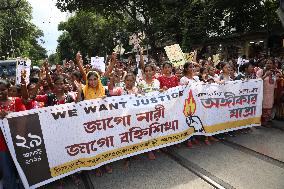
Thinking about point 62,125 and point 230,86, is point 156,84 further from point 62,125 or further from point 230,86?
point 62,125

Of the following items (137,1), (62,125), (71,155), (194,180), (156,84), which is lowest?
(194,180)

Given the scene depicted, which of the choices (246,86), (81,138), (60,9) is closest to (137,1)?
(60,9)

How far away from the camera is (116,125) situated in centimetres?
602

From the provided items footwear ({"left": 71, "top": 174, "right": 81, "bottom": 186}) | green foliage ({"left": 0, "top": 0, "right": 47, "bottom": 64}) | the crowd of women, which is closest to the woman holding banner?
the crowd of women

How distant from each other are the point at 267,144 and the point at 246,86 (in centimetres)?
144

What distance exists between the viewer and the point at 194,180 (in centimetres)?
538

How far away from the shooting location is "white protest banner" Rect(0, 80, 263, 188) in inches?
205

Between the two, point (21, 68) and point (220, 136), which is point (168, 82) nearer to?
point (220, 136)

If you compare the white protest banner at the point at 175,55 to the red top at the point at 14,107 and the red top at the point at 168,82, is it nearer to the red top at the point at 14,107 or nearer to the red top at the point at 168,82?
the red top at the point at 168,82

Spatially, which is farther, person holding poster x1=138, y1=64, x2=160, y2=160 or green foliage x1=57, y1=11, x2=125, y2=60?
green foliage x1=57, y1=11, x2=125, y2=60

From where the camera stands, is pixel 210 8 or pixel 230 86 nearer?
pixel 230 86

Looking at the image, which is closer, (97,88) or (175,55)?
(97,88)

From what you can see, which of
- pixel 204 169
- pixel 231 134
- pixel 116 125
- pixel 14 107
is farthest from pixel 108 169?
pixel 231 134

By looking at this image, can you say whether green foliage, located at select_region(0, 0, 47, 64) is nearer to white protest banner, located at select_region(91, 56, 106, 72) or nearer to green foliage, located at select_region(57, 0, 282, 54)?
green foliage, located at select_region(57, 0, 282, 54)
